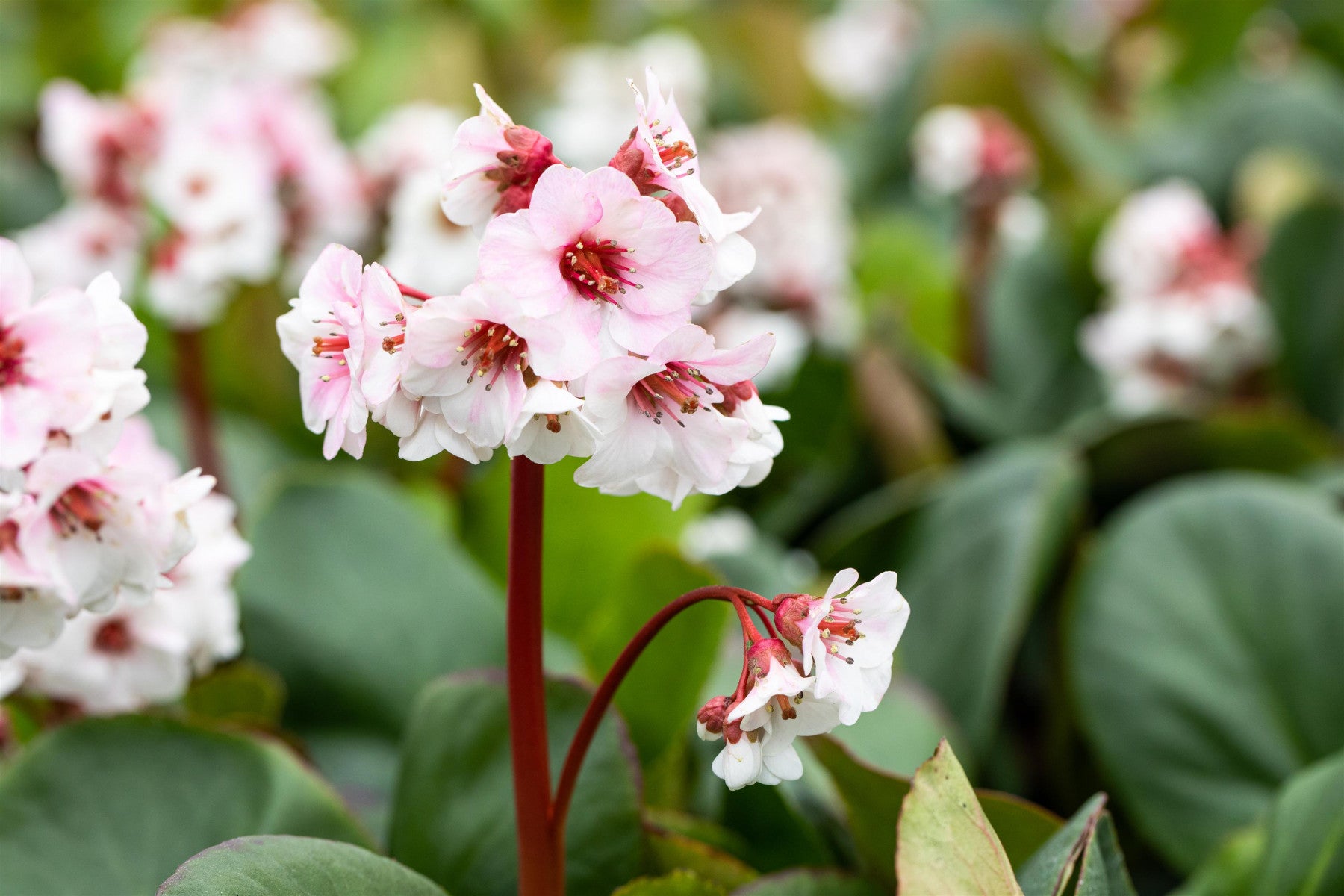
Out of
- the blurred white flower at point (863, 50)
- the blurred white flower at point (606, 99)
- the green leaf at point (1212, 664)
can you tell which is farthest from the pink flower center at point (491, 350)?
the blurred white flower at point (863, 50)

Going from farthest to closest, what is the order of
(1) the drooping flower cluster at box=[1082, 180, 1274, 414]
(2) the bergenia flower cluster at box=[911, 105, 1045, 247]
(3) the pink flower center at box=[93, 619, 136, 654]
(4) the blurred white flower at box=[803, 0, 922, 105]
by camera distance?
(4) the blurred white flower at box=[803, 0, 922, 105] < (2) the bergenia flower cluster at box=[911, 105, 1045, 247] < (1) the drooping flower cluster at box=[1082, 180, 1274, 414] < (3) the pink flower center at box=[93, 619, 136, 654]

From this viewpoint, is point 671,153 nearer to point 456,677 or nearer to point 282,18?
point 456,677

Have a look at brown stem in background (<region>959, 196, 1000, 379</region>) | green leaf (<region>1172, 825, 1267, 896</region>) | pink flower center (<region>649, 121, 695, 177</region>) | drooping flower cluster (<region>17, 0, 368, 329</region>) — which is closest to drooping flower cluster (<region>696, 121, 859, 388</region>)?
brown stem in background (<region>959, 196, 1000, 379</region>)

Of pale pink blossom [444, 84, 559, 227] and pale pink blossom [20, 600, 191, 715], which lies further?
pale pink blossom [20, 600, 191, 715]

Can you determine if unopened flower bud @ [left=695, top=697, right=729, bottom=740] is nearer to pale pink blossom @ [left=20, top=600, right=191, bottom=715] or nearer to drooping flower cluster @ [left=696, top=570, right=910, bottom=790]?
drooping flower cluster @ [left=696, top=570, right=910, bottom=790]

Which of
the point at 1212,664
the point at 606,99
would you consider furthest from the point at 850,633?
the point at 606,99

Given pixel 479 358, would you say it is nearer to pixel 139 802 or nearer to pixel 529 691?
pixel 529 691

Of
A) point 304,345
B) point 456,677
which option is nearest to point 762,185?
point 456,677
